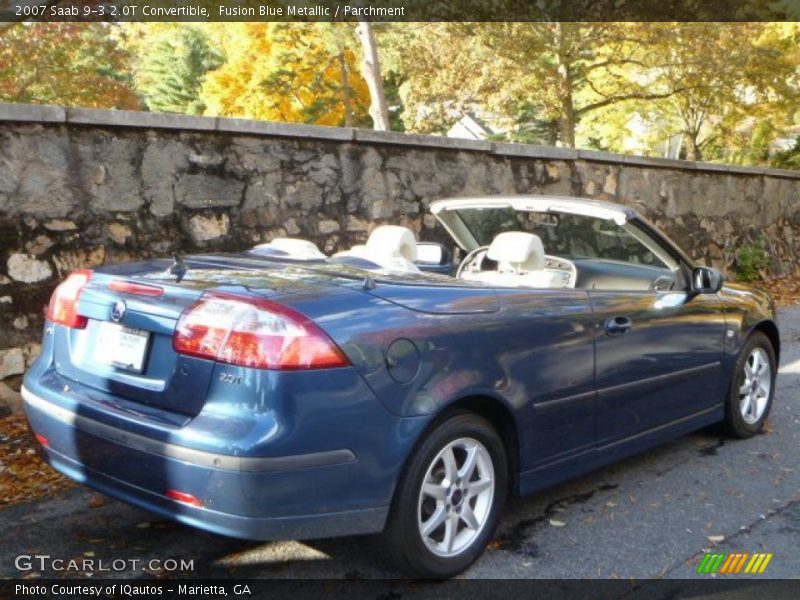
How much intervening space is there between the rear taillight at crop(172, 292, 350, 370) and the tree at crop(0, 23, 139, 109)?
16709 millimetres

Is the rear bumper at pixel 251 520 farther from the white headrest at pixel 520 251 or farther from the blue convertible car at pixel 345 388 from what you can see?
the white headrest at pixel 520 251

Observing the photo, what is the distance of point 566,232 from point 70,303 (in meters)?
2.74

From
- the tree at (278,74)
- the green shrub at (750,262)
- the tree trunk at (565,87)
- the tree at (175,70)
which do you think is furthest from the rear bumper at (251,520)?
the tree at (175,70)

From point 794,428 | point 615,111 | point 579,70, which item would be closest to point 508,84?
point 579,70

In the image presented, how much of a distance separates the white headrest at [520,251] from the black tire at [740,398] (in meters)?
1.78

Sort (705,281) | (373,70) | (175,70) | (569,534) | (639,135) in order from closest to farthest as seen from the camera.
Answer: (569,534) → (705,281) → (373,70) → (639,135) → (175,70)

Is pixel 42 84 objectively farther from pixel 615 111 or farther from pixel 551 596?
pixel 551 596

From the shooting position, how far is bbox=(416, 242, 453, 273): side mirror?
4820mm

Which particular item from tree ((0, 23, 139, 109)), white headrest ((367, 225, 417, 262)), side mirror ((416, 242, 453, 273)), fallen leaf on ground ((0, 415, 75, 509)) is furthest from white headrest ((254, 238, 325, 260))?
tree ((0, 23, 139, 109))

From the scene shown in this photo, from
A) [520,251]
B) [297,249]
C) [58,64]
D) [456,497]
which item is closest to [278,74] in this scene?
[58,64]

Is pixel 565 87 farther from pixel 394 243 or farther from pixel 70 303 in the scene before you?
pixel 70 303

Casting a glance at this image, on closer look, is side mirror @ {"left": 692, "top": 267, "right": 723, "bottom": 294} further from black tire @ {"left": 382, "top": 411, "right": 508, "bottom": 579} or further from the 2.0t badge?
the 2.0t badge

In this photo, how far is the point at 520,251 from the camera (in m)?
4.04

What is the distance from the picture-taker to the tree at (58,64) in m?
18.1
